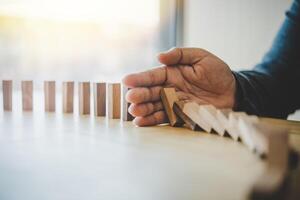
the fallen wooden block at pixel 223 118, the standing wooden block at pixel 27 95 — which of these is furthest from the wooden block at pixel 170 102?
the standing wooden block at pixel 27 95

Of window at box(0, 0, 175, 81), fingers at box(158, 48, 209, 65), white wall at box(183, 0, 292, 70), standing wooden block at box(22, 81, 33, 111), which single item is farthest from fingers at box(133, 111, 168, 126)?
white wall at box(183, 0, 292, 70)

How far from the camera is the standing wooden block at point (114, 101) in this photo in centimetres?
70

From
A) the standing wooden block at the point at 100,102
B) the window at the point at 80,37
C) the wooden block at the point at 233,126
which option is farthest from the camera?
the window at the point at 80,37

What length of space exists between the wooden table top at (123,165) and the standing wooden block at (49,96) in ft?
0.88

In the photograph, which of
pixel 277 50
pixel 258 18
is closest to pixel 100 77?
pixel 258 18

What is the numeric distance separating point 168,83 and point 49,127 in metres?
0.24

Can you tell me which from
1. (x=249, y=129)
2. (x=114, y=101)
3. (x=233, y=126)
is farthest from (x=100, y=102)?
(x=249, y=129)

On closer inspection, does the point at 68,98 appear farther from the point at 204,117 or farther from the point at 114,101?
the point at 204,117

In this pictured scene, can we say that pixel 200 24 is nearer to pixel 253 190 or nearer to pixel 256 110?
pixel 256 110

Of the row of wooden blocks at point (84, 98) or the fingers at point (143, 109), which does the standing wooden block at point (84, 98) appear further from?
the fingers at point (143, 109)

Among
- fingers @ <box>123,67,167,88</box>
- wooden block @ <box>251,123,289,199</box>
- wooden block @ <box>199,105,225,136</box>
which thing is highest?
wooden block @ <box>251,123,289,199</box>

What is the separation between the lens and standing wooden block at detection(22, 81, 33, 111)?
0.84 meters

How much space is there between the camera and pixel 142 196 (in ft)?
0.77

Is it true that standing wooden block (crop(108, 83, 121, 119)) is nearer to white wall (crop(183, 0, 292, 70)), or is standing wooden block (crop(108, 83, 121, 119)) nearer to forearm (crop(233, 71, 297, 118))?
forearm (crop(233, 71, 297, 118))
